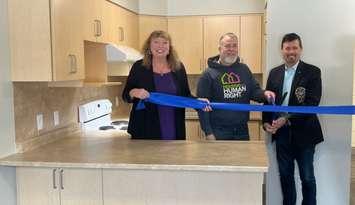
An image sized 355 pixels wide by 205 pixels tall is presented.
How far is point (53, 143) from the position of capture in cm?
286

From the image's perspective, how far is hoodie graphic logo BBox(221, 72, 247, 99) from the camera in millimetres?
3281

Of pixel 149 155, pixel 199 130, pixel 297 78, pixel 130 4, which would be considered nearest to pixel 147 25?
pixel 130 4

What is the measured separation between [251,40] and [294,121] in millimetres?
2078

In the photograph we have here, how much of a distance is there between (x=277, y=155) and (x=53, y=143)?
173 centimetres

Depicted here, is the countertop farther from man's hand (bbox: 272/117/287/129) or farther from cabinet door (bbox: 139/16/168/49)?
cabinet door (bbox: 139/16/168/49)

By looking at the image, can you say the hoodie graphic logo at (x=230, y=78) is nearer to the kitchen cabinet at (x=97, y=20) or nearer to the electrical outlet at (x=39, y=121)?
the kitchen cabinet at (x=97, y=20)

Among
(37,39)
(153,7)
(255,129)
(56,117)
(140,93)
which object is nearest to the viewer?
(37,39)

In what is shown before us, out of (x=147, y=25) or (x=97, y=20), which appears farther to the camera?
(x=147, y=25)

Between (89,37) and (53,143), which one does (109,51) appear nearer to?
(89,37)

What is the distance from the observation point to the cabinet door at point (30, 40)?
7.83 ft

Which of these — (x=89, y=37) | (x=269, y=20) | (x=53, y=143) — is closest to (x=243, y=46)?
(x=269, y=20)

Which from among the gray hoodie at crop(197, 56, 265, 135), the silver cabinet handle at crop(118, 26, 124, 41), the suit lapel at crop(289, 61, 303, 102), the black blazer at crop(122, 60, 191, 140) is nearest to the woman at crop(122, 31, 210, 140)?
the black blazer at crop(122, 60, 191, 140)

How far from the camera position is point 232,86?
3.29 metres

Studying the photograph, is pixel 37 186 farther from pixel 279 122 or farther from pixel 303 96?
pixel 303 96
